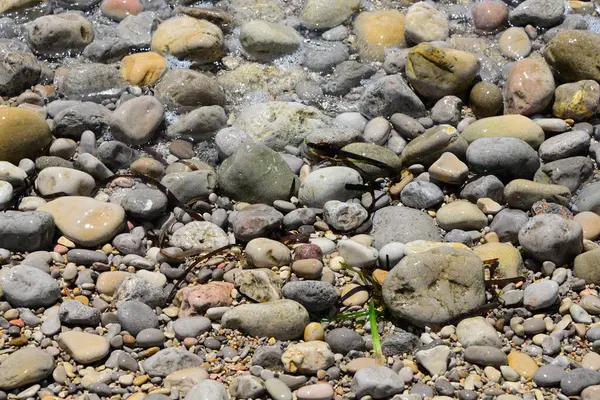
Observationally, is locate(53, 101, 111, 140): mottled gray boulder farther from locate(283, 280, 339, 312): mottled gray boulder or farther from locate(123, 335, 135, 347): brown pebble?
locate(283, 280, 339, 312): mottled gray boulder

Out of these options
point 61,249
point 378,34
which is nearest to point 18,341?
point 61,249

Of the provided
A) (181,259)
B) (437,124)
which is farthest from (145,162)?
(437,124)

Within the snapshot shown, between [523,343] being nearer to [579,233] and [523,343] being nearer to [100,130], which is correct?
[579,233]

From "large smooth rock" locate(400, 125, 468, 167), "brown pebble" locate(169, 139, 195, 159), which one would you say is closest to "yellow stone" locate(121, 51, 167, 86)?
"brown pebble" locate(169, 139, 195, 159)

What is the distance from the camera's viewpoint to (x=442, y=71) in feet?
17.7

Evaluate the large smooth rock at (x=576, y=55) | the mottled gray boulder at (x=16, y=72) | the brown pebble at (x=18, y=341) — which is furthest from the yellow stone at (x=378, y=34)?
the brown pebble at (x=18, y=341)

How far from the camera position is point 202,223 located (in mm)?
4480

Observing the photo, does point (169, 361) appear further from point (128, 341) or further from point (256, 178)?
point (256, 178)

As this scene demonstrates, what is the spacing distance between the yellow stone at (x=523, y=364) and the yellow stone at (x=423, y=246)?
70 cm

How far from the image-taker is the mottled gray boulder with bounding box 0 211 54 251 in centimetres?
418

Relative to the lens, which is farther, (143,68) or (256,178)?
(143,68)

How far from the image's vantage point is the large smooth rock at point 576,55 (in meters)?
5.38

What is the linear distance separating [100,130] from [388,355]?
8.86 ft

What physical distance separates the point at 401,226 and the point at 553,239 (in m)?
0.86
